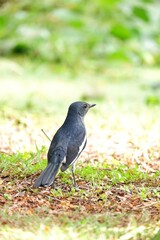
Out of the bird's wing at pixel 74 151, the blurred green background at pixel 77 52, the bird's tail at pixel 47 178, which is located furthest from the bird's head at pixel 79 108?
the blurred green background at pixel 77 52

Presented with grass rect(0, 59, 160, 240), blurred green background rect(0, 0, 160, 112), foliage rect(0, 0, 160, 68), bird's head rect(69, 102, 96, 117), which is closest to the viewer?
grass rect(0, 59, 160, 240)

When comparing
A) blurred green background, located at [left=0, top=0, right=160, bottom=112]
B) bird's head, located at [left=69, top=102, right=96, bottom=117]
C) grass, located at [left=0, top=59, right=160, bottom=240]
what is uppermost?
blurred green background, located at [left=0, top=0, right=160, bottom=112]

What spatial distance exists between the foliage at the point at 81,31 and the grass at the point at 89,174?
2.15 m

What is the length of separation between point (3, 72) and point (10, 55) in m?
0.83

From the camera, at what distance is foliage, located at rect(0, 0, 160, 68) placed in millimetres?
11445

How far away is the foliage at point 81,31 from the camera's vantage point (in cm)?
1145

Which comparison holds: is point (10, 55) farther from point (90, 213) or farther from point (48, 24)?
point (90, 213)

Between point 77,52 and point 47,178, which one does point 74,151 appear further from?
point 77,52

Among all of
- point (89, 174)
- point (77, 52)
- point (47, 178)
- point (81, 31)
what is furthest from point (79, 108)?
point (81, 31)

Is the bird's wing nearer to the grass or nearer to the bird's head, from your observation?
the grass

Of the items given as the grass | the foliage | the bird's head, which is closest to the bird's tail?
the grass

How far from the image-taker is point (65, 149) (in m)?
4.70

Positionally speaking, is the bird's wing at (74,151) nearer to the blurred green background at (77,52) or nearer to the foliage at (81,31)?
the blurred green background at (77,52)

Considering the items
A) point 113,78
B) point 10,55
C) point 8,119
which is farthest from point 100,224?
point 10,55
